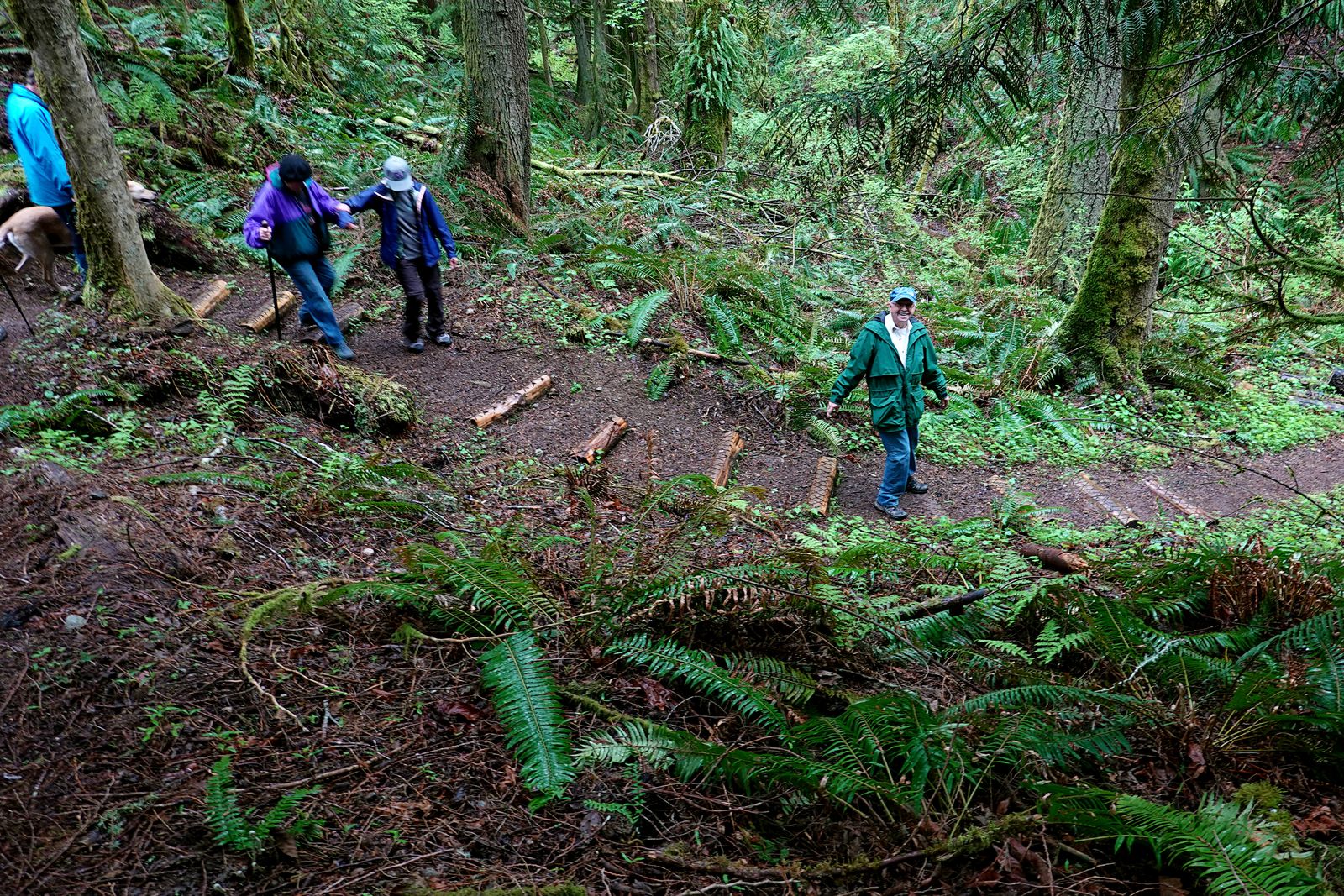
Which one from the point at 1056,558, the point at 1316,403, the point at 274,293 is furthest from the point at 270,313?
the point at 1316,403

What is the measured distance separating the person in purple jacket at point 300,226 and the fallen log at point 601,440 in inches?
106

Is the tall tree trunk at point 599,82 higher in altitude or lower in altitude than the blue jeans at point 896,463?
higher

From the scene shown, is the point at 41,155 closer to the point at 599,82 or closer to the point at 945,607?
the point at 945,607

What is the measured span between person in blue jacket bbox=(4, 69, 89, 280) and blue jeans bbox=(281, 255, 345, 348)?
1642mm

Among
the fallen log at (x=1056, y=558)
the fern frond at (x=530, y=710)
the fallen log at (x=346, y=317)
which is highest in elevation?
the fallen log at (x=346, y=317)

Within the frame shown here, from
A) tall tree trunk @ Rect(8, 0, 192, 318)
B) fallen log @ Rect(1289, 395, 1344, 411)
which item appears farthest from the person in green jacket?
fallen log @ Rect(1289, 395, 1344, 411)

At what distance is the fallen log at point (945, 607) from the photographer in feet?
13.7

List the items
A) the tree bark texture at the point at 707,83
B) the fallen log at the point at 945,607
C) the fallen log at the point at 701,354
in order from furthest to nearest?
the tree bark texture at the point at 707,83 → the fallen log at the point at 701,354 → the fallen log at the point at 945,607

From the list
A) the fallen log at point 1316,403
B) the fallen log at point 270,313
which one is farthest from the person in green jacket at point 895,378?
the fallen log at point 1316,403

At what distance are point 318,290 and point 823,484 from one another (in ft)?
17.6

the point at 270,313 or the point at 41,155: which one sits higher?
the point at 41,155

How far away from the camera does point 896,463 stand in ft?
23.7

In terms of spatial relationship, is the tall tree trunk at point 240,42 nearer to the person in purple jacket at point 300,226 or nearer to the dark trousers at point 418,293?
the person in purple jacket at point 300,226

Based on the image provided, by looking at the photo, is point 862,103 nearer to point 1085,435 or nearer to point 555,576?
point 555,576
